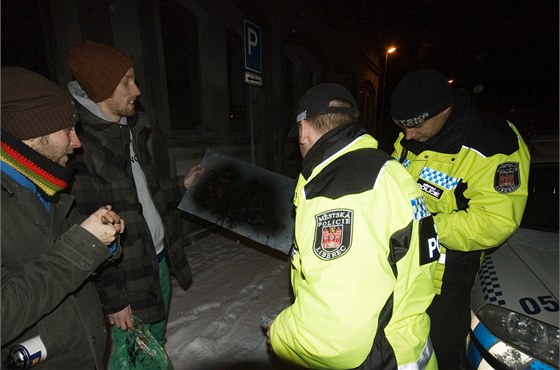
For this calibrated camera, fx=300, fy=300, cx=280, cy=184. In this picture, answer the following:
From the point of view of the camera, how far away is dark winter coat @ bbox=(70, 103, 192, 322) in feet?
5.74

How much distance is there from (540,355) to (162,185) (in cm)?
257

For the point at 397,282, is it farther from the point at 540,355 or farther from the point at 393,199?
the point at 540,355

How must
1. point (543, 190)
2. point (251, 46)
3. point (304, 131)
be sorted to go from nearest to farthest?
point (304, 131) → point (543, 190) → point (251, 46)

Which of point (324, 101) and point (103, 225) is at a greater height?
point (324, 101)

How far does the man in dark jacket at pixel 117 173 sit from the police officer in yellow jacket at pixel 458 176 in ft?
Result: 5.69

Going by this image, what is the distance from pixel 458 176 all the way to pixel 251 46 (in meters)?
3.65

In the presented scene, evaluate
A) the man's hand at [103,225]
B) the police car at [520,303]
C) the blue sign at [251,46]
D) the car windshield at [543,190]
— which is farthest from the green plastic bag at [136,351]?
the blue sign at [251,46]

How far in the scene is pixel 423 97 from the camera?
1780 mm

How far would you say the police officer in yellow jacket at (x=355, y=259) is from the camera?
3.22 ft

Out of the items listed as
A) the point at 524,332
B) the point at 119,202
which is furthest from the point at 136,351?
the point at 524,332

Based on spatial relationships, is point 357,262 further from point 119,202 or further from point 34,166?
point 119,202

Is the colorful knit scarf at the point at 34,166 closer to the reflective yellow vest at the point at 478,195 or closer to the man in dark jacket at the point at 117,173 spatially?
the man in dark jacket at the point at 117,173

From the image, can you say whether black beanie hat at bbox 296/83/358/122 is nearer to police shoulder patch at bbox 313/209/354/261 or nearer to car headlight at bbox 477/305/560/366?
police shoulder patch at bbox 313/209/354/261

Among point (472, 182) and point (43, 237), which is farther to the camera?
point (472, 182)
